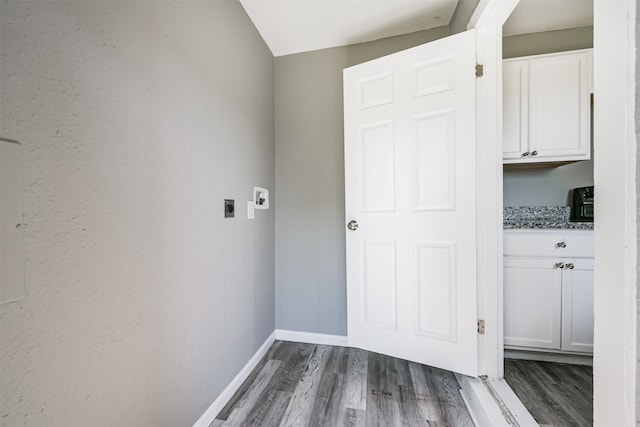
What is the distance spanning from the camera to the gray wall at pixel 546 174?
182 cm

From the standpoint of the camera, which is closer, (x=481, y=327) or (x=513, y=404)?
(x=513, y=404)

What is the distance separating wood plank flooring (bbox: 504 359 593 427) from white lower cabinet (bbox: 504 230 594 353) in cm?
12

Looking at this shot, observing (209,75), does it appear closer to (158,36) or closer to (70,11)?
(158,36)

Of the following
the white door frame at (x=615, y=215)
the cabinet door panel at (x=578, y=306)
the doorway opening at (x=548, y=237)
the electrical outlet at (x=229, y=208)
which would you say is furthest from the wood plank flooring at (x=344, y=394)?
the electrical outlet at (x=229, y=208)

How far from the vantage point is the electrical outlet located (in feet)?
4.51

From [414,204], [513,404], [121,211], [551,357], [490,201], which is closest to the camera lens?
[121,211]

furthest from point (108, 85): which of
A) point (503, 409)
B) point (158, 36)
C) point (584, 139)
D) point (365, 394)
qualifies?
point (584, 139)

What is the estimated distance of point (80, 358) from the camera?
26.7 inches

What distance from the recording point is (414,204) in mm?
1515

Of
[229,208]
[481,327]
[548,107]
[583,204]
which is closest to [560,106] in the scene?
[548,107]

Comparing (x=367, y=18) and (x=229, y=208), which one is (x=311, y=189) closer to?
(x=229, y=208)

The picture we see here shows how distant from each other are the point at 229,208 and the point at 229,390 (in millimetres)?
1007

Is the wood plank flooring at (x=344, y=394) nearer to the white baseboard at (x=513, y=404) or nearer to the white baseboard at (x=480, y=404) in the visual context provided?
the white baseboard at (x=480, y=404)

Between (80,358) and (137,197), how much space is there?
0.49 meters
